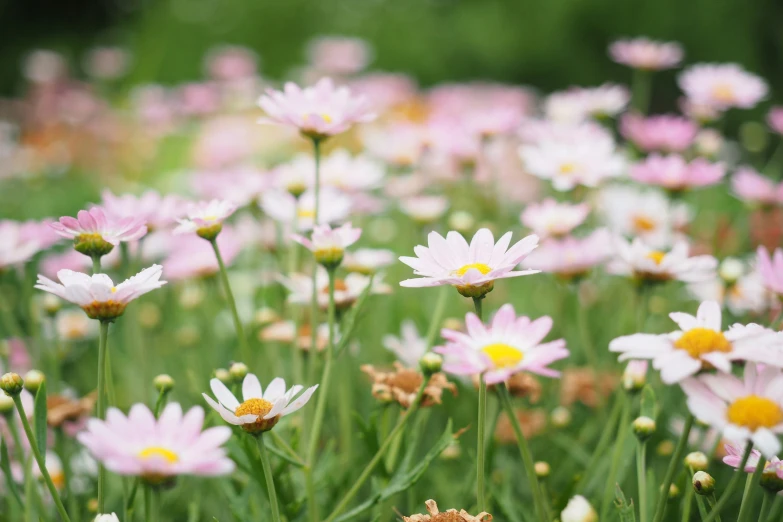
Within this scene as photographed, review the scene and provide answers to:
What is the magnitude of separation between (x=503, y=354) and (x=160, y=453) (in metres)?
0.30

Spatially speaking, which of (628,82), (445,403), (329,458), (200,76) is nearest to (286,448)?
(329,458)

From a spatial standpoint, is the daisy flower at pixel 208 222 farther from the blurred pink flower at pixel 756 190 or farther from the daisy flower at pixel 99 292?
the blurred pink flower at pixel 756 190

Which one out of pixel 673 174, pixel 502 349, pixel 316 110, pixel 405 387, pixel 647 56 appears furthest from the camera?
pixel 647 56

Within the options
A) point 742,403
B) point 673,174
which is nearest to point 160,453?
point 742,403

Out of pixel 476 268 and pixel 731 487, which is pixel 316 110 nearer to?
pixel 476 268

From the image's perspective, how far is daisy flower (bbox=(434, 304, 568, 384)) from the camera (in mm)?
604

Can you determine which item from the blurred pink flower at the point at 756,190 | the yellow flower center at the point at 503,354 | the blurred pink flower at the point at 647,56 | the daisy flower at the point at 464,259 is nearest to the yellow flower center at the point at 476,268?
the daisy flower at the point at 464,259

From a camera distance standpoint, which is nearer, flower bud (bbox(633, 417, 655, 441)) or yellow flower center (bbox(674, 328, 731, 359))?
yellow flower center (bbox(674, 328, 731, 359))

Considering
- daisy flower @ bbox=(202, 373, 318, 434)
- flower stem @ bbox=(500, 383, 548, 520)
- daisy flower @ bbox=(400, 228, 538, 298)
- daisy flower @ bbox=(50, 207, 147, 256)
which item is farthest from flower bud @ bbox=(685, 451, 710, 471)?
daisy flower @ bbox=(50, 207, 147, 256)

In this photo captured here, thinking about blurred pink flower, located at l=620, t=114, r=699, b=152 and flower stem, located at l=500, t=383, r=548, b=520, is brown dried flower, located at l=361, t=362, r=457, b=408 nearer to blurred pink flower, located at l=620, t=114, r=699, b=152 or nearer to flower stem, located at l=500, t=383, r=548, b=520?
flower stem, located at l=500, t=383, r=548, b=520

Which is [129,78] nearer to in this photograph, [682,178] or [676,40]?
[676,40]

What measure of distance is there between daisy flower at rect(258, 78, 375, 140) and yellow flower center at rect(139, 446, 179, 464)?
47cm

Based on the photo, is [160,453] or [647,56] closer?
[160,453]

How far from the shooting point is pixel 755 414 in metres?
0.58
